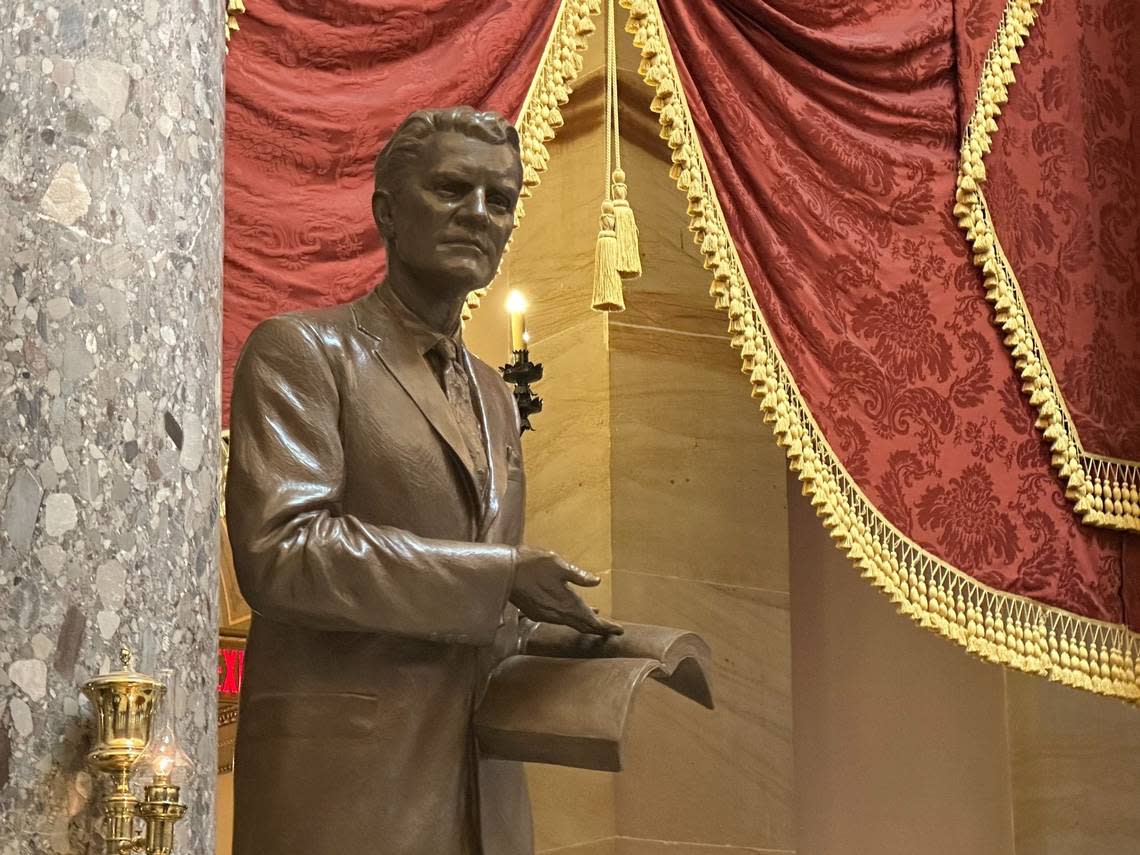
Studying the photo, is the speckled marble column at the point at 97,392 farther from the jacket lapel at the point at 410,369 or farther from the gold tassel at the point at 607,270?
the gold tassel at the point at 607,270

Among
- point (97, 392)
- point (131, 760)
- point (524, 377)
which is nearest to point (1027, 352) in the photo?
point (524, 377)

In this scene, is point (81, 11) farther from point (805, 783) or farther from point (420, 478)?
point (805, 783)

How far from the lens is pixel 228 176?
4281mm

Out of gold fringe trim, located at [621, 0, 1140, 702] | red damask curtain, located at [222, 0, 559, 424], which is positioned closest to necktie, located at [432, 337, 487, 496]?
red damask curtain, located at [222, 0, 559, 424]

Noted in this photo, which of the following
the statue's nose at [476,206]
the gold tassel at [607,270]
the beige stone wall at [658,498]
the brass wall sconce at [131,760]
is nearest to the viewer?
the brass wall sconce at [131,760]

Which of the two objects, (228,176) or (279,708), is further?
(228,176)

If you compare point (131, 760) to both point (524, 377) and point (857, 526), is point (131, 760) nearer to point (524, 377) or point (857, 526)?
point (524, 377)

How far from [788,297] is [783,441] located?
0.33m

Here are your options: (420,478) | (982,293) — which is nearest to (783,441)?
(982,293)

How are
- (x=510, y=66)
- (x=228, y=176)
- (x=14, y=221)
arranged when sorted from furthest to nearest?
1. (x=510, y=66)
2. (x=228, y=176)
3. (x=14, y=221)

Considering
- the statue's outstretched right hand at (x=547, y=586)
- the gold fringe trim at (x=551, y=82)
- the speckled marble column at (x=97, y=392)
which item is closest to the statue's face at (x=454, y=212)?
the speckled marble column at (x=97, y=392)

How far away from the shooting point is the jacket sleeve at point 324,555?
285 cm

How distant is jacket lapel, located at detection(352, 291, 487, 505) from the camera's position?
10.2 feet

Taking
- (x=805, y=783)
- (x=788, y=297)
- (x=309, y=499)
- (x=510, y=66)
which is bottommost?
(x=805, y=783)
